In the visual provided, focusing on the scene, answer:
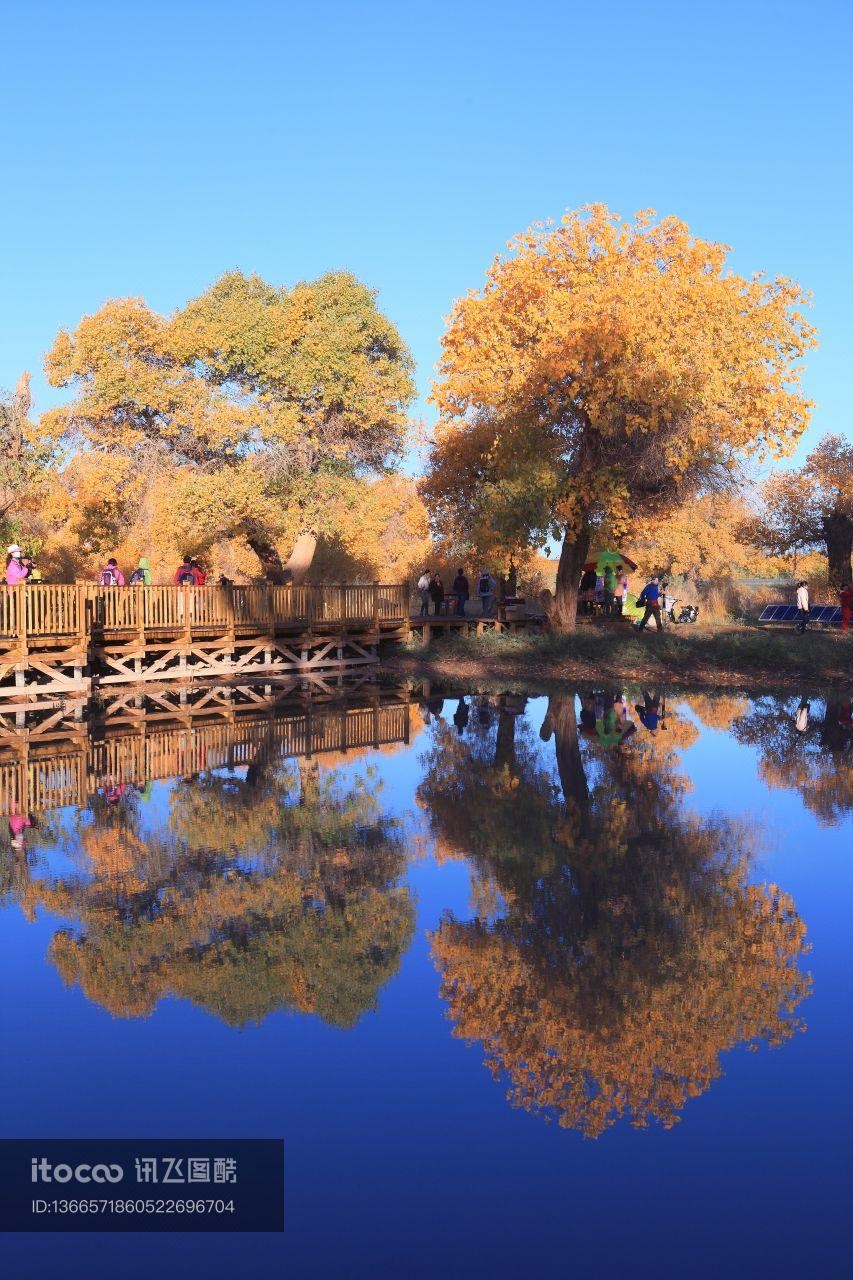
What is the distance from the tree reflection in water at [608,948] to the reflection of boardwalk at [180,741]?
4.05m

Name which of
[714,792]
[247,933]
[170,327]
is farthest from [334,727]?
[170,327]

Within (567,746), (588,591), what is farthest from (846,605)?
(567,746)

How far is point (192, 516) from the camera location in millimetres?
35844

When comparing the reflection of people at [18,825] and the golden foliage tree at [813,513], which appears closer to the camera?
the reflection of people at [18,825]

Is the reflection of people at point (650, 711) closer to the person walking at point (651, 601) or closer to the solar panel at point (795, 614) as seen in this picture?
the person walking at point (651, 601)

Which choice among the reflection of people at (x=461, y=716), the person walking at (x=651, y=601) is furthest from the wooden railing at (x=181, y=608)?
the person walking at (x=651, y=601)

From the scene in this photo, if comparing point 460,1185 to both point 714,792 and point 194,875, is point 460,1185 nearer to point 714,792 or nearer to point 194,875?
point 194,875

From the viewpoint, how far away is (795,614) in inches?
1753

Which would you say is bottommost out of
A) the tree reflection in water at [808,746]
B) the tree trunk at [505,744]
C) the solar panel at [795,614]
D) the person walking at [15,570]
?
the tree reflection in water at [808,746]

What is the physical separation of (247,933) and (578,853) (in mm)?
3596

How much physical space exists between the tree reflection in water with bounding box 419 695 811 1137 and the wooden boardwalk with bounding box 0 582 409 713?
12.8 meters

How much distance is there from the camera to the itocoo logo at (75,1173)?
525 centimetres

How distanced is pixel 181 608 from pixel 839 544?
3093 cm

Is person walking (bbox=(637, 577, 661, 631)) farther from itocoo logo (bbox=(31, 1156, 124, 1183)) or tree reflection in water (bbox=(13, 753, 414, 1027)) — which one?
itocoo logo (bbox=(31, 1156, 124, 1183))
